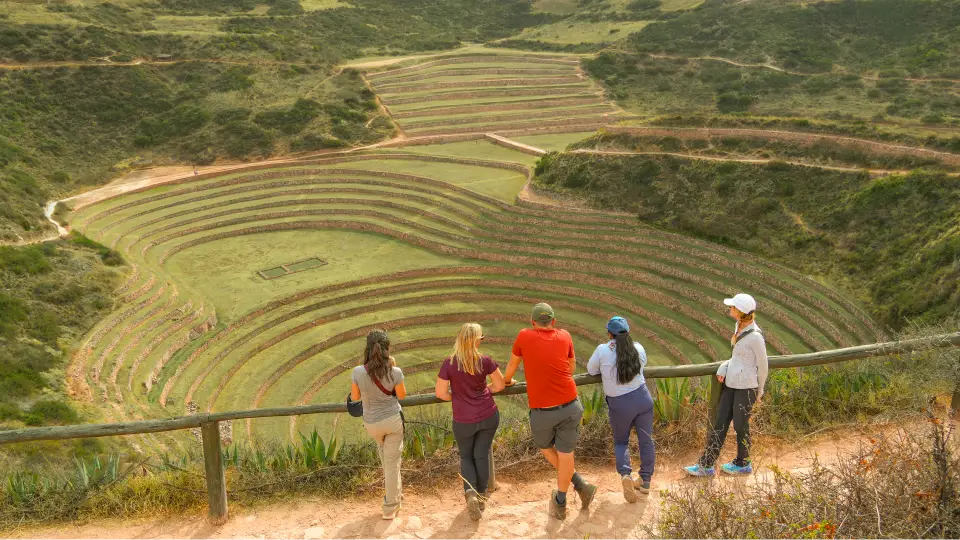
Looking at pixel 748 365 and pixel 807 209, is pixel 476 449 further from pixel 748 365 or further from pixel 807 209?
pixel 807 209

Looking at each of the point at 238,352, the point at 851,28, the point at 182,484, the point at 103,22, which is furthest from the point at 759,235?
the point at 103,22

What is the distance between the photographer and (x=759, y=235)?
24266mm

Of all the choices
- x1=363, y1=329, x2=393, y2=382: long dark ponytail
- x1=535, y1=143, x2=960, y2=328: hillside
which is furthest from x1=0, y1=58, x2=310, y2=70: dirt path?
x1=363, y1=329, x2=393, y2=382: long dark ponytail

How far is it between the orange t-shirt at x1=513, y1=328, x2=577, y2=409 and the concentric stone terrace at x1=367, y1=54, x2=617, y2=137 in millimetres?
35563

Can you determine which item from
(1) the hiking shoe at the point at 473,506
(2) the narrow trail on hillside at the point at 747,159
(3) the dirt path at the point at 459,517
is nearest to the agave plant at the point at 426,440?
(3) the dirt path at the point at 459,517

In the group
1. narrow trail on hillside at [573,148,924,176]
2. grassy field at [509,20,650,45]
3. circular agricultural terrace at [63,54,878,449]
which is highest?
grassy field at [509,20,650,45]

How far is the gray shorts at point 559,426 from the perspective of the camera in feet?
19.5

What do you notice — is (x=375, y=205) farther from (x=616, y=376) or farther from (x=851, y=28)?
(x=851, y=28)

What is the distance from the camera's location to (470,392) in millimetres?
5953

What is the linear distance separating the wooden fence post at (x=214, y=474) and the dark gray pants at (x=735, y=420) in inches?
171

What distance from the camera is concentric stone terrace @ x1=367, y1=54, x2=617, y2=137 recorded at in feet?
137

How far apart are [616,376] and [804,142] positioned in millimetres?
24531

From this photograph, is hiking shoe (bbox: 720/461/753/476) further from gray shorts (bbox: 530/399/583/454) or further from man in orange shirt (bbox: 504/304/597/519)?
gray shorts (bbox: 530/399/583/454)

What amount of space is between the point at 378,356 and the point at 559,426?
1.63 meters
